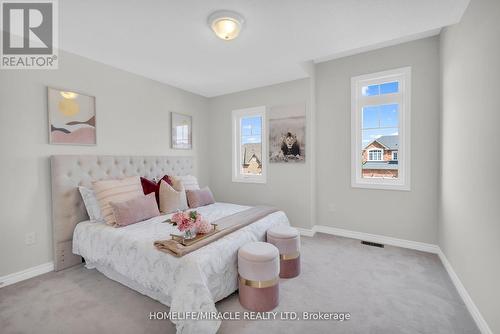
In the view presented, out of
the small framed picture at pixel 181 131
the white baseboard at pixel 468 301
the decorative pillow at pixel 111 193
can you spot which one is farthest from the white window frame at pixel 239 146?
the white baseboard at pixel 468 301

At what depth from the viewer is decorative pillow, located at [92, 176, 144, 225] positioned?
2.53 meters

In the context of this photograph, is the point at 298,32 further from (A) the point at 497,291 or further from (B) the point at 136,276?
(B) the point at 136,276

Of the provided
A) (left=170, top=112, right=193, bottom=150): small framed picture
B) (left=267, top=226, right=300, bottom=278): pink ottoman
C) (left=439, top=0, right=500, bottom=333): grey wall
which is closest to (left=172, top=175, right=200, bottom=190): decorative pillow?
(left=170, top=112, right=193, bottom=150): small framed picture

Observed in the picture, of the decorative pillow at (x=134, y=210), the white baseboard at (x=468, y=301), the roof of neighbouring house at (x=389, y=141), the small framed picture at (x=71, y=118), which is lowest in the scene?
the white baseboard at (x=468, y=301)

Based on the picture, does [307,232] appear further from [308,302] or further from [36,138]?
[36,138]

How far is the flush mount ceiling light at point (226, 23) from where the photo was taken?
2004 mm

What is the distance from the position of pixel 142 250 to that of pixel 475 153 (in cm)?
289

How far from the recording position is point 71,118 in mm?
2725

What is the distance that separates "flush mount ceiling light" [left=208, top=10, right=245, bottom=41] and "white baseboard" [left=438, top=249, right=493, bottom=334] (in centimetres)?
305

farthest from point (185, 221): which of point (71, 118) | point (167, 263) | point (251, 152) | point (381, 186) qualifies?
point (381, 186)

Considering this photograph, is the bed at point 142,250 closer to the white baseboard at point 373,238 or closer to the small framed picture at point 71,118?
the small framed picture at point 71,118

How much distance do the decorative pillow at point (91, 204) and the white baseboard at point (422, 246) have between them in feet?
9.58

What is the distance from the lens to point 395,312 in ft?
6.11

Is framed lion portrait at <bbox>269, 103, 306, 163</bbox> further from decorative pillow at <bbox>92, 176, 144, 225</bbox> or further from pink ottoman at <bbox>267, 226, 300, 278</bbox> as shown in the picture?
decorative pillow at <bbox>92, 176, 144, 225</bbox>
